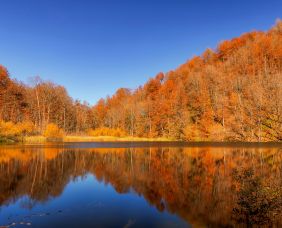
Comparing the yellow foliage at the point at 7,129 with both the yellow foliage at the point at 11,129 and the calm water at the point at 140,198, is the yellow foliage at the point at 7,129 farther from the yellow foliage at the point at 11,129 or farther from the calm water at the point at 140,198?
the calm water at the point at 140,198

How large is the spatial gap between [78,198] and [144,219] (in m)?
4.43

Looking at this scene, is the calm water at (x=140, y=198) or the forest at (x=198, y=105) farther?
the forest at (x=198, y=105)

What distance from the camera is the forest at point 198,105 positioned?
60156 mm

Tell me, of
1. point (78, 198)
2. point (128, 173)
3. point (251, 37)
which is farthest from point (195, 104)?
point (78, 198)

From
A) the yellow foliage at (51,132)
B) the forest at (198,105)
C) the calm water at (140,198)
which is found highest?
the forest at (198,105)

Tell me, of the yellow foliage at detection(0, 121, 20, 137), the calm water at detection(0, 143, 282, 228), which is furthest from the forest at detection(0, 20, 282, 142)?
the calm water at detection(0, 143, 282, 228)

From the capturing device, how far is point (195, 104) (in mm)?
75438

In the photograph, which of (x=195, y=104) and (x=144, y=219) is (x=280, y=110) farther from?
(x=144, y=219)

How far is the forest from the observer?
197 ft

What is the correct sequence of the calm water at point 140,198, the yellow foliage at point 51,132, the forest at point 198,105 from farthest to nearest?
the forest at point 198,105 → the yellow foliage at point 51,132 → the calm water at point 140,198

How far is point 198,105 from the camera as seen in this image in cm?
7462

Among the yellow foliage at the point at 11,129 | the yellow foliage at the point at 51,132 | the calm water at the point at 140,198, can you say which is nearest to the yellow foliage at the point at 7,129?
the yellow foliage at the point at 11,129

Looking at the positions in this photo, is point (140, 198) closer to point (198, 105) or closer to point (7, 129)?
point (7, 129)

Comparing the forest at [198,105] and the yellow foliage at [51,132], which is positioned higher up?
the forest at [198,105]
